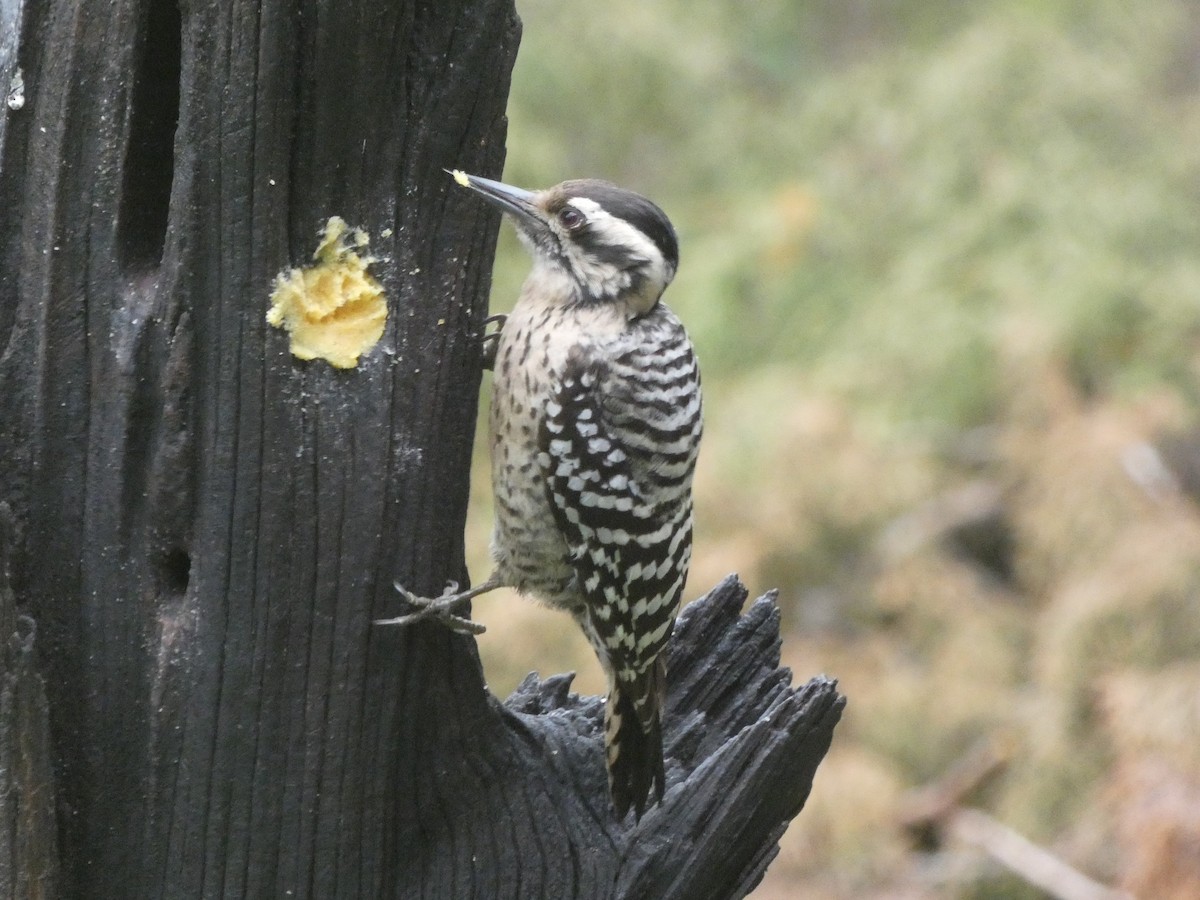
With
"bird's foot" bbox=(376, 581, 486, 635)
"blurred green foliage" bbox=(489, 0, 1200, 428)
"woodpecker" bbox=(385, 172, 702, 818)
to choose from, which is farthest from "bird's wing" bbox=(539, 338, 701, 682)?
"blurred green foliage" bbox=(489, 0, 1200, 428)

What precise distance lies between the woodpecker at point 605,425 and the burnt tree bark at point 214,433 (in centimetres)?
45

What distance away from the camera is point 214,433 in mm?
2584

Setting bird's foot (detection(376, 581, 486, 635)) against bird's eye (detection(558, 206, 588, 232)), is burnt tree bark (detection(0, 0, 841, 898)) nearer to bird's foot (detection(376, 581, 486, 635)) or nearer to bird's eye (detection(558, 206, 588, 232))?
bird's foot (detection(376, 581, 486, 635))

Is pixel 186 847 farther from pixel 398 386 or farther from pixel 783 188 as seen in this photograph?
pixel 783 188

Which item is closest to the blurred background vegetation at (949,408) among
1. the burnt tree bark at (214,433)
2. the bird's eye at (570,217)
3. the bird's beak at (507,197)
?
the bird's eye at (570,217)

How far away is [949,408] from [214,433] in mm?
5862

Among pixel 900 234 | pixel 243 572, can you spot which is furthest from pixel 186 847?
pixel 900 234

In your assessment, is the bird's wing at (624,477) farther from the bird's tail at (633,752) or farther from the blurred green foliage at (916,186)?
the blurred green foliage at (916,186)

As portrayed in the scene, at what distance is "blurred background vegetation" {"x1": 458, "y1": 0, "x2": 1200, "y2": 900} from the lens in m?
6.00

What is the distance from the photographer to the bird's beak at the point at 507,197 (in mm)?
2707

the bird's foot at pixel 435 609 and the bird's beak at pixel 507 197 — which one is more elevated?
the bird's beak at pixel 507 197

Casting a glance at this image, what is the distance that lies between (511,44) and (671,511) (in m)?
1.10

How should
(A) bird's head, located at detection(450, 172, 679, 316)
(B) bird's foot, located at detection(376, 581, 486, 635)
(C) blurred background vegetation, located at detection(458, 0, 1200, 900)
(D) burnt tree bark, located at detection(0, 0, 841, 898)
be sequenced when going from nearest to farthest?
(D) burnt tree bark, located at detection(0, 0, 841, 898) < (B) bird's foot, located at detection(376, 581, 486, 635) < (A) bird's head, located at detection(450, 172, 679, 316) < (C) blurred background vegetation, located at detection(458, 0, 1200, 900)

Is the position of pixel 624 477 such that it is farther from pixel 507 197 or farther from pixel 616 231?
pixel 507 197
